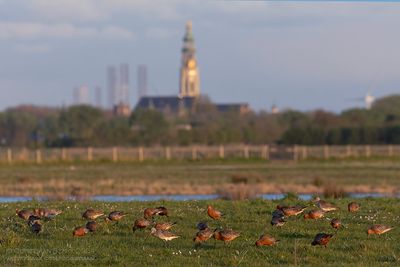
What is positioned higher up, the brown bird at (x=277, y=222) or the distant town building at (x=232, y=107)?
the distant town building at (x=232, y=107)

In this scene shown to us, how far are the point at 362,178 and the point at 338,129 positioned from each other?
4184 centimetres

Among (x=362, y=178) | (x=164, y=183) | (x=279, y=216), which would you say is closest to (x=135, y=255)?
(x=279, y=216)

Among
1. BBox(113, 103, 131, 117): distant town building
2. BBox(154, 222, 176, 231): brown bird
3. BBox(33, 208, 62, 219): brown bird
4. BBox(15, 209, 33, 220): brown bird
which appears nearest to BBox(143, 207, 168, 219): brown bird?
BBox(154, 222, 176, 231): brown bird

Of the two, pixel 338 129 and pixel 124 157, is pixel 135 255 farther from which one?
pixel 338 129

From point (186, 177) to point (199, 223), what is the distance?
33231 millimetres

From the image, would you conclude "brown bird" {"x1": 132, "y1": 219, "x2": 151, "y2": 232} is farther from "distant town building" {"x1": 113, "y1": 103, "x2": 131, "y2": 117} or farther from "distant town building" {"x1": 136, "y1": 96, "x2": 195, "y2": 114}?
"distant town building" {"x1": 113, "y1": 103, "x2": 131, "y2": 117}

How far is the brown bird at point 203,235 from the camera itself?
16641mm

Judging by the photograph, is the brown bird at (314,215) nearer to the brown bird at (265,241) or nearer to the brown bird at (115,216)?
the brown bird at (265,241)

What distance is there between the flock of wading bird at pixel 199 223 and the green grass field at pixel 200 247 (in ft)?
0.40

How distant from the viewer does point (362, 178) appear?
164 ft

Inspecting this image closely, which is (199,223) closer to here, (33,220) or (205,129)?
(33,220)

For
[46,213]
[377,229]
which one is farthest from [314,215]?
[46,213]

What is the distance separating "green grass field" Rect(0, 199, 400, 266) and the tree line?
68.9 metres

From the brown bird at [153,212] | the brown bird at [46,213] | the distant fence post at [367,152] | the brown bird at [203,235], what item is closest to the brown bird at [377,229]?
the brown bird at [203,235]
